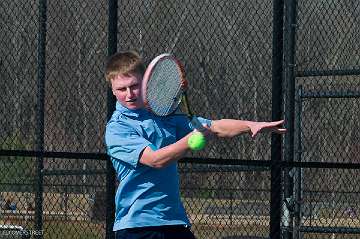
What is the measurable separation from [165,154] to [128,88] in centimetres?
36

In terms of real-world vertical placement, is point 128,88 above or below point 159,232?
above

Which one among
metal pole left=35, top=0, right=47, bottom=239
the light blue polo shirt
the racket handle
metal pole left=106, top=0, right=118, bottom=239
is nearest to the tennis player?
the light blue polo shirt

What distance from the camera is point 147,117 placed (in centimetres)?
425

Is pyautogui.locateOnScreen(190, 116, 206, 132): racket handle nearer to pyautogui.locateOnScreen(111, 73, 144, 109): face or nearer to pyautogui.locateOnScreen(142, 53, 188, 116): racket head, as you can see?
pyautogui.locateOnScreen(142, 53, 188, 116): racket head

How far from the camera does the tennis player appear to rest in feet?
13.5

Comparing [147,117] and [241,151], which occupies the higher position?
[147,117]

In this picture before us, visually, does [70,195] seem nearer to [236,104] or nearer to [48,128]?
[48,128]

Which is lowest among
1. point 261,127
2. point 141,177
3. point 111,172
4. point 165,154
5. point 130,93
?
point 111,172

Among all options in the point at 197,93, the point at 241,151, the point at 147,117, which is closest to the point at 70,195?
the point at 197,93

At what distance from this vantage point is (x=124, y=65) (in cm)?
413

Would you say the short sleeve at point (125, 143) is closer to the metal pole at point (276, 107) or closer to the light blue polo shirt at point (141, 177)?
the light blue polo shirt at point (141, 177)

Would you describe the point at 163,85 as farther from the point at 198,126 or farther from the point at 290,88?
the point at 290,88

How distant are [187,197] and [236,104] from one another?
3201mm

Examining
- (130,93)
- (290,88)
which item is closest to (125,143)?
(130,93)
